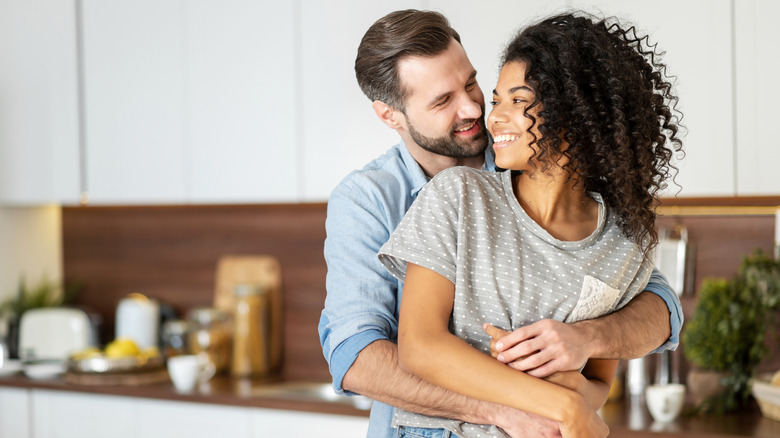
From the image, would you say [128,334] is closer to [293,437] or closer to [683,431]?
[293,437]

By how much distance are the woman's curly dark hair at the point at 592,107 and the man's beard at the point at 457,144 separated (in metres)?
0.27

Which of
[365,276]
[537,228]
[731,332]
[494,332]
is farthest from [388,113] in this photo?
[731,332]

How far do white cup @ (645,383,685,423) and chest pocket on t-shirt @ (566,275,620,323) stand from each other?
1.21 meters

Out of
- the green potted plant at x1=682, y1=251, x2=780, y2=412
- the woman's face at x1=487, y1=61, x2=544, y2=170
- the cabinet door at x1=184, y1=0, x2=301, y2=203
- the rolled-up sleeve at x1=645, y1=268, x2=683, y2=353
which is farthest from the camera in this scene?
the cabinet door at x1=184, y1=0, x2=301, y2=203

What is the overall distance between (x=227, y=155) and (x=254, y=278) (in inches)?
24.7

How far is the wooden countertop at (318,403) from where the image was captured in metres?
2.26

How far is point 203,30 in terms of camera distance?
3.04 m

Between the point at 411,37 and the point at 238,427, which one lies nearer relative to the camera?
the point at 411,37

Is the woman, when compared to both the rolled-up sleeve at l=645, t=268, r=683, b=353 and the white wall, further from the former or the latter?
the white wall

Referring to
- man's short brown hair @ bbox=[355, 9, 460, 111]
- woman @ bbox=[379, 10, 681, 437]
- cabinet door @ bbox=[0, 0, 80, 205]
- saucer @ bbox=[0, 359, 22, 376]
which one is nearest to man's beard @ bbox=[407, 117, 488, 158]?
man's short brown hair @ bbox=[355, 9, 460, 111]

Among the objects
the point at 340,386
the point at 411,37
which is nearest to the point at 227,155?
the point at 411,37

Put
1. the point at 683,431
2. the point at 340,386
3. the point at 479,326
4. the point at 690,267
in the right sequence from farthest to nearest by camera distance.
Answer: the point at 690,267, the point at 683,431, the point at 340,386, the point at 479,326

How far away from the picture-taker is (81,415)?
3.10 metres

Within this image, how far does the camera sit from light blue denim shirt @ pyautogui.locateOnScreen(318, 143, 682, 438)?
4.38 feet
